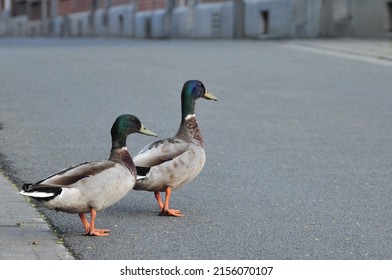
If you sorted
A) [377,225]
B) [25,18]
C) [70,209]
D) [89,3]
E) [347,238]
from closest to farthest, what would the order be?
[70,209] < [347,238] < [377,225] < [89,3] < [25,18]

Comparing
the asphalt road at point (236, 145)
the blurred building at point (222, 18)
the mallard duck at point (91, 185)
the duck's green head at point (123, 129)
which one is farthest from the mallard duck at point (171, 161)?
the blurred building at point (222, 18)

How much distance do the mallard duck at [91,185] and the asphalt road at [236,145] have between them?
26 centimetres

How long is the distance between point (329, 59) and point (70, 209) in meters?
18.9

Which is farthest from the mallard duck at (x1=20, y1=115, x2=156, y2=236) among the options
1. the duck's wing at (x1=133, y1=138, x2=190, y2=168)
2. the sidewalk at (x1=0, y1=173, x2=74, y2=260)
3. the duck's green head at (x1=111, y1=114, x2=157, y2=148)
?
the duck's wing at (x1=133, y1=138, x2=190, y2=168)

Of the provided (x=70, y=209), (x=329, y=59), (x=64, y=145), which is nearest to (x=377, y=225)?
(x=70, y=209)

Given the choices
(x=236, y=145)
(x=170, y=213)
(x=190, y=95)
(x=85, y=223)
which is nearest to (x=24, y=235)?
Result: (x=85, y=223)

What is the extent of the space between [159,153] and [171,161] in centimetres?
11

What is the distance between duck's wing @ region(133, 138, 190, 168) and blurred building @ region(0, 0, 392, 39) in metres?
26.2

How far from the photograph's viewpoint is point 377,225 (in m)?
8.35

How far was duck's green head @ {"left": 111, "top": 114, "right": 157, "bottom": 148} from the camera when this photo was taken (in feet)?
25.1

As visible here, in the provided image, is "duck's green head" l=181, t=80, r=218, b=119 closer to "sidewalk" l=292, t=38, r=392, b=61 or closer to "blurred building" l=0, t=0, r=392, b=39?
"sidewalk" l=292, t=38, r=392, b=61

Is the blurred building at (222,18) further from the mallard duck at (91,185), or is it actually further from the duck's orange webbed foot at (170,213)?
the mallard duck at (91,185)

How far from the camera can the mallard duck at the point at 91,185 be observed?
7.05 metres
